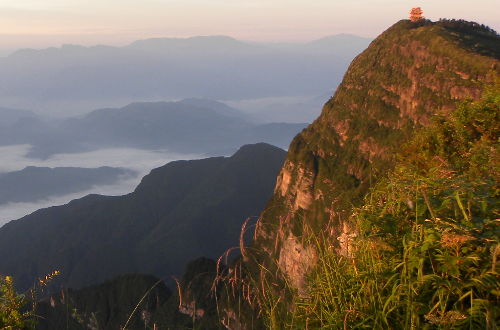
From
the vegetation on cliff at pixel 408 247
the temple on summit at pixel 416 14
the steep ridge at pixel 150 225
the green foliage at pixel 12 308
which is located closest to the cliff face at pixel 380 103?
the temple on summit at pixel 416 14

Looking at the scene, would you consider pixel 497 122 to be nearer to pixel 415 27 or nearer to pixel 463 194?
pixel 463 194

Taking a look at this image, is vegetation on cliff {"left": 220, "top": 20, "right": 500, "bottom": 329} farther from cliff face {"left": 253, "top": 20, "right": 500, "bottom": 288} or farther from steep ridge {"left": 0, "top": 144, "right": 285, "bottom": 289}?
steep ridge {"left": 0, "top": 144, "right": 285, "bottom": 289}

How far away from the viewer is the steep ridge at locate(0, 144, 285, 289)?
127875 millimetres

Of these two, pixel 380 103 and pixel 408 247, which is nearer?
pixel 408 247

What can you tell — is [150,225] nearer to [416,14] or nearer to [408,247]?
[416,14]

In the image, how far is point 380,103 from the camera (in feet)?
194

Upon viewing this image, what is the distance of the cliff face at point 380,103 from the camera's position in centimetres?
4969

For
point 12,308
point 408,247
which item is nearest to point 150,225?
point 12,308

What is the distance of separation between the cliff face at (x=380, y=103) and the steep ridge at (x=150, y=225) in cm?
6505

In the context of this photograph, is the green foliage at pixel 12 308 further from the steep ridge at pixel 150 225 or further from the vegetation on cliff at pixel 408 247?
the steep ridge at pixel 150 225

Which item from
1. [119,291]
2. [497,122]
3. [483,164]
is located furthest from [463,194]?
[119,291]

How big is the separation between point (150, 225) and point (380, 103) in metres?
122

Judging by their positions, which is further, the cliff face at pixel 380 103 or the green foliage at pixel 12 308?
the cliff face at pixel 380 103

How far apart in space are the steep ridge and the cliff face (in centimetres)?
6505
